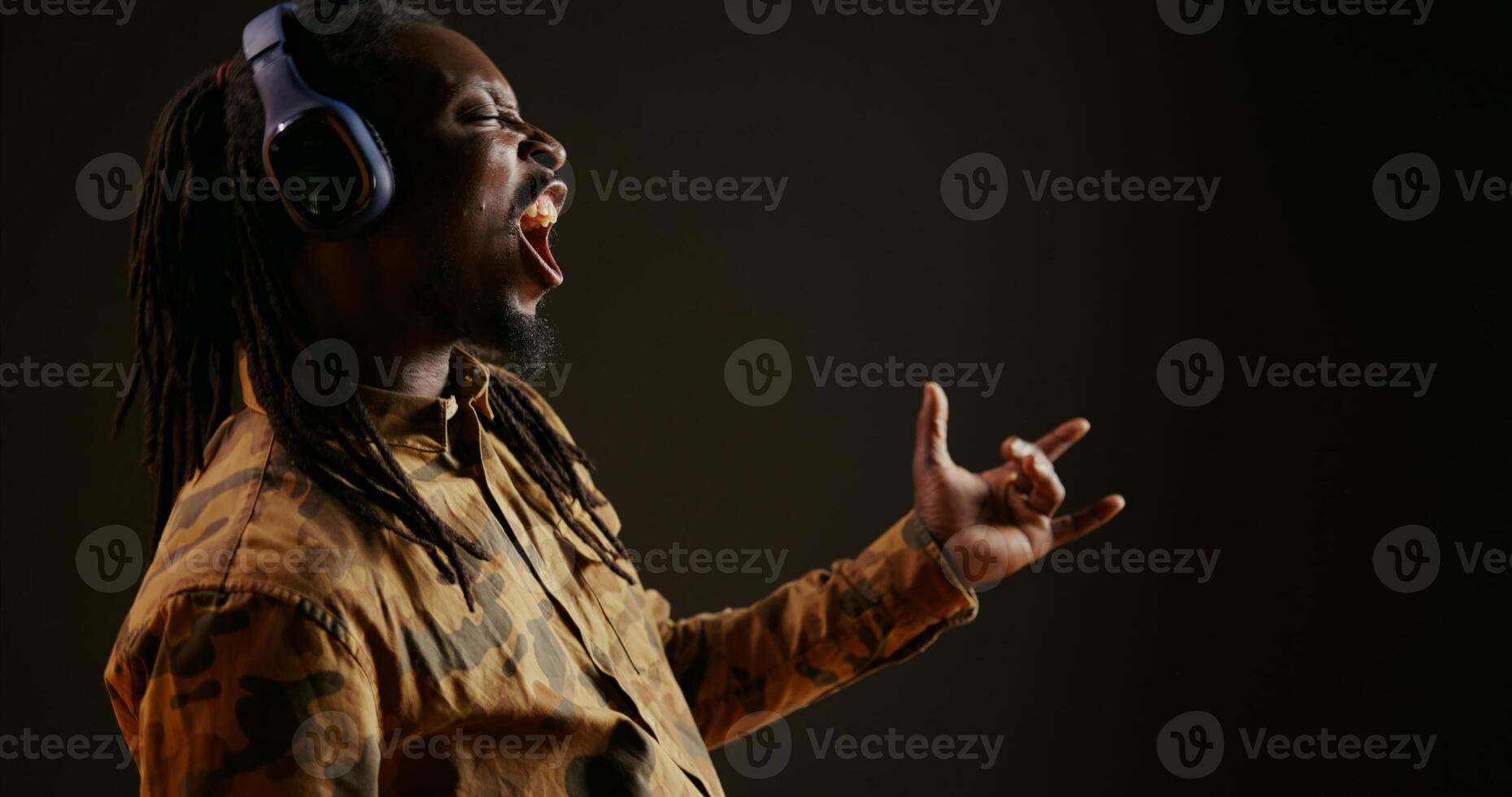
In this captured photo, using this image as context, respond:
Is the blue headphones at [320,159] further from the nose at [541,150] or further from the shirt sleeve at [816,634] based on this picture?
the shirt sleeve at [816,634]

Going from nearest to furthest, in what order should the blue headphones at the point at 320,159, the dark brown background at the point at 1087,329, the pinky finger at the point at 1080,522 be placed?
the blue headphones at the point at 320,159 → the pinky finger at the point at 1080,522 → the dark brown background at the point at 1087,329

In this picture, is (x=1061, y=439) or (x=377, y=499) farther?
(x=1061, y=439)

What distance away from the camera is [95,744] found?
1790 millimetres

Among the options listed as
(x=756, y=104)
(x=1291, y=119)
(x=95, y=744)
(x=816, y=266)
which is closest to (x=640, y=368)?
(x=816, y=266)

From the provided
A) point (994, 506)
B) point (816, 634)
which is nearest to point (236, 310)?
point (816, 634)

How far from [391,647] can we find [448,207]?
37 centimetres

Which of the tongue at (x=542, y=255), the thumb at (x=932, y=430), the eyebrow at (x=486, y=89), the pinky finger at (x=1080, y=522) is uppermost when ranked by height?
the eyebrow at (x=486, y=89)

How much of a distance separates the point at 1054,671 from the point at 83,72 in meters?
1.79

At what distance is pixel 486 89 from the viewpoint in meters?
1.04

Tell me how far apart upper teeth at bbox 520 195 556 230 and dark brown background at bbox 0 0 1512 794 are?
2.78 ft

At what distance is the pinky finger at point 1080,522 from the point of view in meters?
1.33

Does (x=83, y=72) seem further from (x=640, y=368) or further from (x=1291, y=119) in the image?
(x=1291, y=119)

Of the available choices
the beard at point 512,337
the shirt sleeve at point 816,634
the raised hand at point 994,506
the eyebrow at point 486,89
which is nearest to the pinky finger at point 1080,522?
the raised hand at point 994,506

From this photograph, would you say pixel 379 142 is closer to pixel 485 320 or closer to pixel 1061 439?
pixel 485 320
